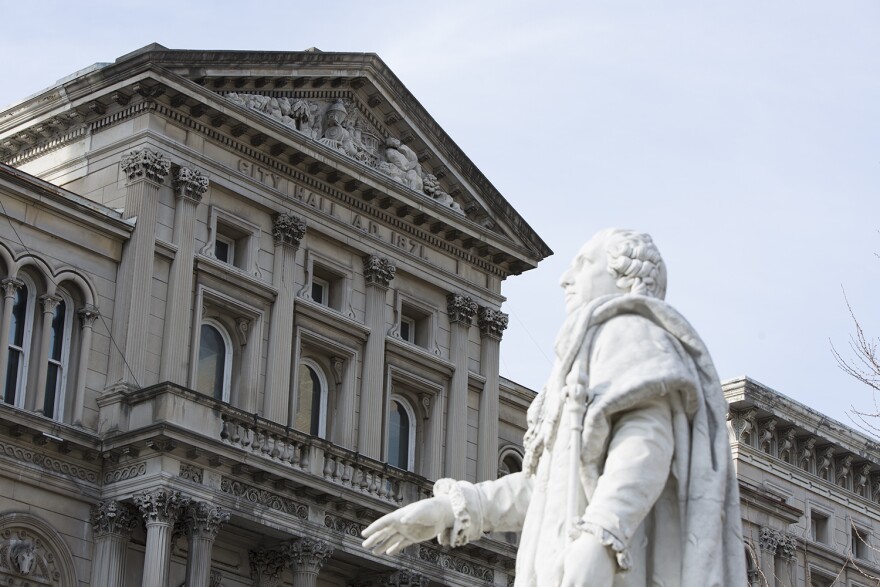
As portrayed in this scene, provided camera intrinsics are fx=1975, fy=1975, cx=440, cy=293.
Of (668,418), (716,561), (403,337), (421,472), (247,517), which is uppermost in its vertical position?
(403,337)

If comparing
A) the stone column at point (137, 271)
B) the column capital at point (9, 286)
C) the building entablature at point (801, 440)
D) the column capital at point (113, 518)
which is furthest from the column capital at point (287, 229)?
the building entablature at point (801, 440)

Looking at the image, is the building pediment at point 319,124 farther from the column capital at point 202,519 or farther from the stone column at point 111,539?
the column capital at point 202,519

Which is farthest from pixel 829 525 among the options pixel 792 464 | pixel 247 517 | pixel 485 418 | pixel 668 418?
pixel 668 418

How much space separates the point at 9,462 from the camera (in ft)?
97.8

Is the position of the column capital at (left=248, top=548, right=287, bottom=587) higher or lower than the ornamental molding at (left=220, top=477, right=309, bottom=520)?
lower

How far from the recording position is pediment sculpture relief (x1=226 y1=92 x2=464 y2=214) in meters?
36.0

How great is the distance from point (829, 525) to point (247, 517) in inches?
870

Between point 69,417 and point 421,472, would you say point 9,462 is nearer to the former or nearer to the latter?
point 69,417

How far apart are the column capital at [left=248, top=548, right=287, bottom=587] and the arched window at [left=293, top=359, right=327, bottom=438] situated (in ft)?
9.48

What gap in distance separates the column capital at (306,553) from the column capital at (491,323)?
823 cm

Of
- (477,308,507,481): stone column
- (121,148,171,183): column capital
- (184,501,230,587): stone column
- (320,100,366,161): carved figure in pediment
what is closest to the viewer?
(184,501,230,587): stone column

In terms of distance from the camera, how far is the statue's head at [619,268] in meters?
7.96

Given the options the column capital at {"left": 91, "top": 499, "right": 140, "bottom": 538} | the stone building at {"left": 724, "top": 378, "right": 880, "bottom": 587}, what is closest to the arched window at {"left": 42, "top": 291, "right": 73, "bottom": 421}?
the column capital at {"left": 91, "top": 499, "right": 140, "bottom": 538}

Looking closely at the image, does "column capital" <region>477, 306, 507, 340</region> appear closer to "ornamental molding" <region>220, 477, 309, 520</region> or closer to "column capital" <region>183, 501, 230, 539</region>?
"ornamental molding" <region>220, 477, 309, 520</region>
